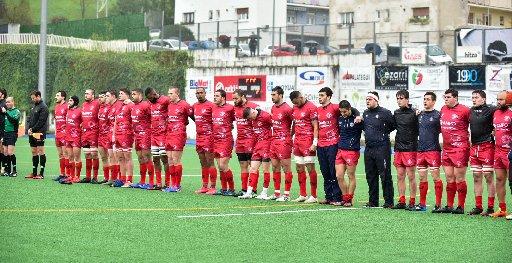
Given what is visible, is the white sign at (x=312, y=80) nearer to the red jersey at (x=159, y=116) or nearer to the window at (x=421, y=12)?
the red jersey at (x=159, y=116)

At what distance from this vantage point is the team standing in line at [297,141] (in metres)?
17.1

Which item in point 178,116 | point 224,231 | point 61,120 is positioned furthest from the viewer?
point 61,120

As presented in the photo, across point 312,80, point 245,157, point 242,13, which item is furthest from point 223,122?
point 242,13

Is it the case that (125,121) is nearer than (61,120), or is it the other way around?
(125,121)

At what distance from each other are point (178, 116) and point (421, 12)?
5476cm

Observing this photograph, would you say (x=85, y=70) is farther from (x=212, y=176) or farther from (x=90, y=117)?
(x=212, y=176)

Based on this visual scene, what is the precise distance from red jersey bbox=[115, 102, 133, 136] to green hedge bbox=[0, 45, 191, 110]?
2920cm

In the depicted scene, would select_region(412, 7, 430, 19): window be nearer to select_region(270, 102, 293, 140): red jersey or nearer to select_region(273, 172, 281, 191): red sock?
select_region(270, 102, 293, 140): red jersey

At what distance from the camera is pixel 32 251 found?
1170cm

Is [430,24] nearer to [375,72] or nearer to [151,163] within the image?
[375,72]

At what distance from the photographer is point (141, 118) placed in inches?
863

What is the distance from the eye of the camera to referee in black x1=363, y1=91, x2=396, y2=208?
711 inches

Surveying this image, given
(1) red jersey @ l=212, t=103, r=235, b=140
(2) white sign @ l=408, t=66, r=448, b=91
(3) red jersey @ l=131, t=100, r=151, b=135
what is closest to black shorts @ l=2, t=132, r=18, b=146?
(3) red jersey @ l=131, t=100, r=151, b=135

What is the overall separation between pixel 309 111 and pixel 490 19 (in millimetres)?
64540
